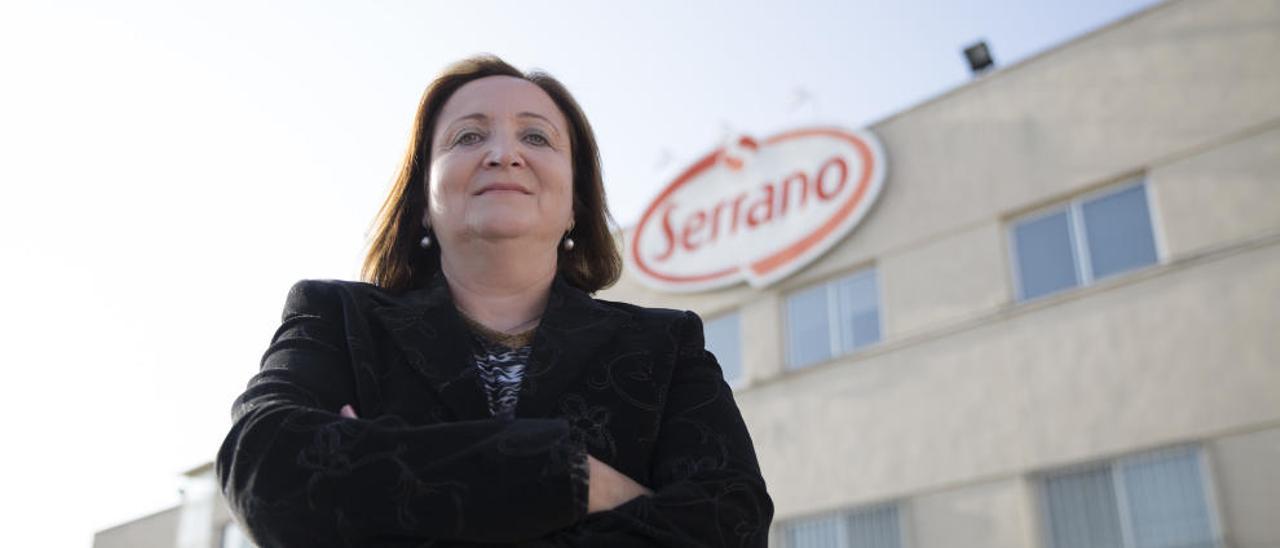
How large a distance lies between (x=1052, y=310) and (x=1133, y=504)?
86.4 inches

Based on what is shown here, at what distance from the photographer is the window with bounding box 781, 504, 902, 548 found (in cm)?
1285

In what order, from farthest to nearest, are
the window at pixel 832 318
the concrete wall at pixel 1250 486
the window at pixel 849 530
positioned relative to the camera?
the window at pixel 832 318 < the window at pixel 849 530 < the concrete wall at pixel 1250 486

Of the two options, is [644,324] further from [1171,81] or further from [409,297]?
[1171,81]

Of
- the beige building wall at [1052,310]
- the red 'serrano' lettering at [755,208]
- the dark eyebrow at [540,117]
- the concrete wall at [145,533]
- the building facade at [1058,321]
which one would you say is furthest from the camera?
the concrete wall at [145,533]

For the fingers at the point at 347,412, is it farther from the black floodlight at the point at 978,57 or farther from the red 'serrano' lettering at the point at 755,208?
the black floodlight at the point at 978,57

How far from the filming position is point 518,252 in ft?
7.41

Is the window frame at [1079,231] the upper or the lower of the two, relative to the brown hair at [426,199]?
upper

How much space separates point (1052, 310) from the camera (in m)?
12.5

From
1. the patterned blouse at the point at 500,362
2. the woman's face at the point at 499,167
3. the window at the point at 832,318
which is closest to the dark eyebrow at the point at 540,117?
the woman's face at the point at 499,167

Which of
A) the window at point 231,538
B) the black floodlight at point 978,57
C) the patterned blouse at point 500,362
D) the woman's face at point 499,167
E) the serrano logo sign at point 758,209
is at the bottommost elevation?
the patterned blouse at point 500,362

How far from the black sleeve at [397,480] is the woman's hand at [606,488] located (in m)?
0.07

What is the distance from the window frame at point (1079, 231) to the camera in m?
12.1

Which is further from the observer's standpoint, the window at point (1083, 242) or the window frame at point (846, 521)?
the window frame at point (846, 521)

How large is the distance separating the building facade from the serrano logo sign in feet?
1.00
